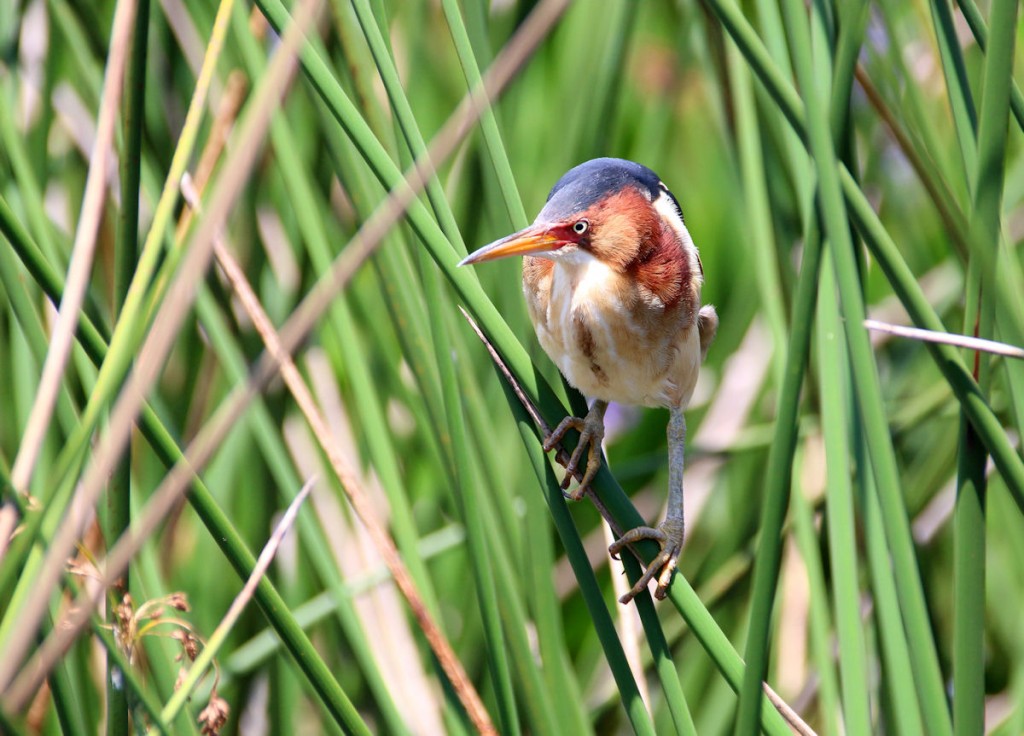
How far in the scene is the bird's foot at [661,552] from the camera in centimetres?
103

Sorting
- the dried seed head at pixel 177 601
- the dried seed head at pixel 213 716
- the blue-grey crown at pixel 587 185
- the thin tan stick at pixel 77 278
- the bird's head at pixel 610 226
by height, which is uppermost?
the thin tan stick at pixel 77 278

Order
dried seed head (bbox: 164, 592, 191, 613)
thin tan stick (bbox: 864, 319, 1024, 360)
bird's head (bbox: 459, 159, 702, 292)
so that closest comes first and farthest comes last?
thin tan stick (bbox: 864, 319, 1024, 360), dried seed head (bbox: 164, 592, 191, 613), bird's head (bbox: 459, 159, 702, 292)

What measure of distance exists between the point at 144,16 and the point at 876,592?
2.71ft

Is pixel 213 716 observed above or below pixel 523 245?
below

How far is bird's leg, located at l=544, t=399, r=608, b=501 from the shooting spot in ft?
3.67

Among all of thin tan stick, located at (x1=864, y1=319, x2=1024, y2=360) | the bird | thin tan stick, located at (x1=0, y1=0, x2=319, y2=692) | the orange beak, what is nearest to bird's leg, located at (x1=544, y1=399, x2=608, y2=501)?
the bird

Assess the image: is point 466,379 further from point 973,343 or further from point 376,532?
point 973,343

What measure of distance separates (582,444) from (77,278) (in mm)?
575

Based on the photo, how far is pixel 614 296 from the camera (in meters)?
1.25

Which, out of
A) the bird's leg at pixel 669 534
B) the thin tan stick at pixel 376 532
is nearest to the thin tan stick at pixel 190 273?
the thin tan stick at pixel 376 532

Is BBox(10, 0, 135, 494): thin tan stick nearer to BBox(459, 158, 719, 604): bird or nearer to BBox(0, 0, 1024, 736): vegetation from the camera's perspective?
BBox(0, 0, 1024, 736): vegetation

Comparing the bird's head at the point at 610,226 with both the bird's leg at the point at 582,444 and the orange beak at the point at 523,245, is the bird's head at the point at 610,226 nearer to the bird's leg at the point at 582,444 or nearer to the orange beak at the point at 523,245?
the orange beak at the point at 523,245

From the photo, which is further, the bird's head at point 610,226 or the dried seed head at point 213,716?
the bird's head at point 610,226

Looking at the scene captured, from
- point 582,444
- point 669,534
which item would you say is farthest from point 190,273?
point 669,534
